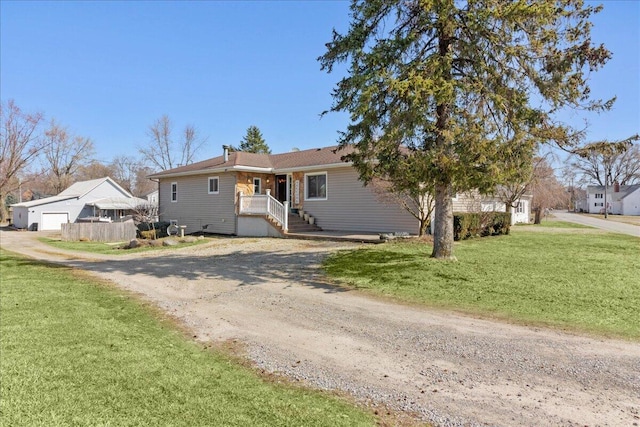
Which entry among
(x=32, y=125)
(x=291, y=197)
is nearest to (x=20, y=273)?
(x=291, y=197)

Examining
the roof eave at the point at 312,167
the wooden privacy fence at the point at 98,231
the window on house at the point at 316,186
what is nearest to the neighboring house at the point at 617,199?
the window on house at the point at 316,186

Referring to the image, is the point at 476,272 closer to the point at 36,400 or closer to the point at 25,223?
the point at 36,400

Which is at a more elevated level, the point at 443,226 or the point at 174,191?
the point at 174,191

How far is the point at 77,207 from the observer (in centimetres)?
3659

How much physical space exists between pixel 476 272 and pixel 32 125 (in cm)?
4856

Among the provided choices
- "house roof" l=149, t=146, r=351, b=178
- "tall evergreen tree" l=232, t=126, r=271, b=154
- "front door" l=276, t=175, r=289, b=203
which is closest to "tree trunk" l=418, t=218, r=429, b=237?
"house roof" l=149, t=146, r=351, b=178

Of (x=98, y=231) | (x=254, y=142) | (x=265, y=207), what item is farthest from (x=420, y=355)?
(x=254, y=142)

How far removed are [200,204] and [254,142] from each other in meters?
33.0

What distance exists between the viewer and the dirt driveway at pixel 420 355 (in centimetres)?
337

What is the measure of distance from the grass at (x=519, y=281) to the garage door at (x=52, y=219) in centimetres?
3385

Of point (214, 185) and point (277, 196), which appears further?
point (277, 196)

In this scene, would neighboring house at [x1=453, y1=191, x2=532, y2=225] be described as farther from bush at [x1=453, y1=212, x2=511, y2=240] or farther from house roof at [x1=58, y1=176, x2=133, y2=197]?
house roof at [x1=58, y1=176, x2=133, y2=197]

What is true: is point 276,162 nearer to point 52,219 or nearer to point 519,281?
point 519,281

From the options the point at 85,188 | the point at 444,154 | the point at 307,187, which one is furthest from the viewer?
the point at 85,188
